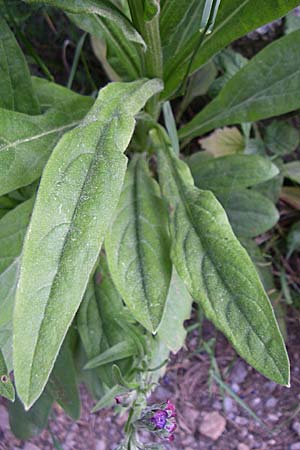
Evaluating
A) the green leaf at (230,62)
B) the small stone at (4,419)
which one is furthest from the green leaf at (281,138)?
the small stone at (4,419)

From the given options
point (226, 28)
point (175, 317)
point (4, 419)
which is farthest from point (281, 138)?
point (4, 419)

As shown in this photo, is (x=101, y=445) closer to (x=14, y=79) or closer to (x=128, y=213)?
(x=128, y=213)

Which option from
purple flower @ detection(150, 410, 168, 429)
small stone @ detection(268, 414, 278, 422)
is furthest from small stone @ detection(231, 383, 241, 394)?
purple flower @ detection(150, 410, 168, 429)

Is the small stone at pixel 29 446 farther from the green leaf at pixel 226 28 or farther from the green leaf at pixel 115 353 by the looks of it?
the green leaf at pixel 226 28

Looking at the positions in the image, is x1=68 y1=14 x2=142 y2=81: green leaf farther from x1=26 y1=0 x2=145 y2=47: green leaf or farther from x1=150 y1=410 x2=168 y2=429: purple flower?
x1=150 y1=410 x2=168 y2=429: purple flower

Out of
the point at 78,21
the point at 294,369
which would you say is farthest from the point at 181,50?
the point at 294,369

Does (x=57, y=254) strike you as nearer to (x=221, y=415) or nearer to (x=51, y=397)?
(x=51, y=397)
